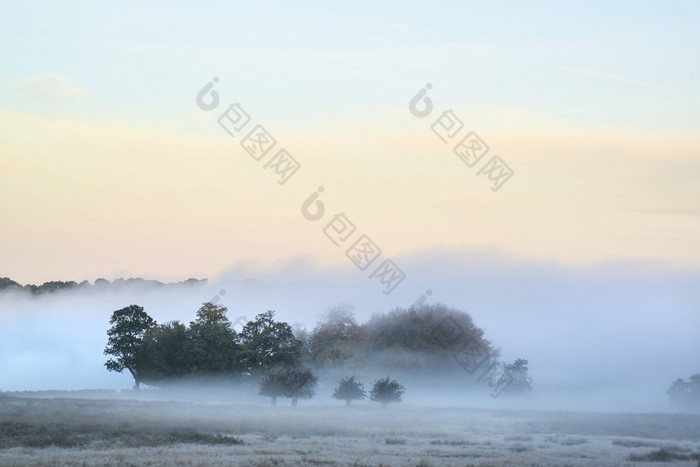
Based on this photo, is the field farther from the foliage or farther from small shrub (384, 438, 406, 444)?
the foliage

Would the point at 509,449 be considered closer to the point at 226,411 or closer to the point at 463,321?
the point at 226,411

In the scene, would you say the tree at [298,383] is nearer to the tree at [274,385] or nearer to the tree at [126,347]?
the tree at [274,385]

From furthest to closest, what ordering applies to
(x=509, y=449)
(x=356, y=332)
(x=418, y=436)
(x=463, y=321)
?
(x=463, y=321), (x=356, y=332), (x=418, y=436), (x=509, y=449)

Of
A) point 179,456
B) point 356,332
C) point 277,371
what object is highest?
point 356,332

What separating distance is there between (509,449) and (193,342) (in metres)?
66.2

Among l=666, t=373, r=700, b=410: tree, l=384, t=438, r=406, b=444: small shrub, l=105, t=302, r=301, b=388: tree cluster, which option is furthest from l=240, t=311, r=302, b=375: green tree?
l=666, t=373, r=700, b=410: tree

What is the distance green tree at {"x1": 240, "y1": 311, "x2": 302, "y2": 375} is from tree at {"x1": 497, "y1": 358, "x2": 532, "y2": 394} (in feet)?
133

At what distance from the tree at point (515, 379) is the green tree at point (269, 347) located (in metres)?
40.5

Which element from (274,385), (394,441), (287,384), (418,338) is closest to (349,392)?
(287,384)

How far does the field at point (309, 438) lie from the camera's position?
132 feet

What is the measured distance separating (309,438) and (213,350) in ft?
179

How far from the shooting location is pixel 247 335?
10500 centimetres

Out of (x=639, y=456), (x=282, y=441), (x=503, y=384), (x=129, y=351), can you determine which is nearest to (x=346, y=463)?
(x=282, y=441)

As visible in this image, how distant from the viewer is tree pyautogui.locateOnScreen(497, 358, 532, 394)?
127938 mm
